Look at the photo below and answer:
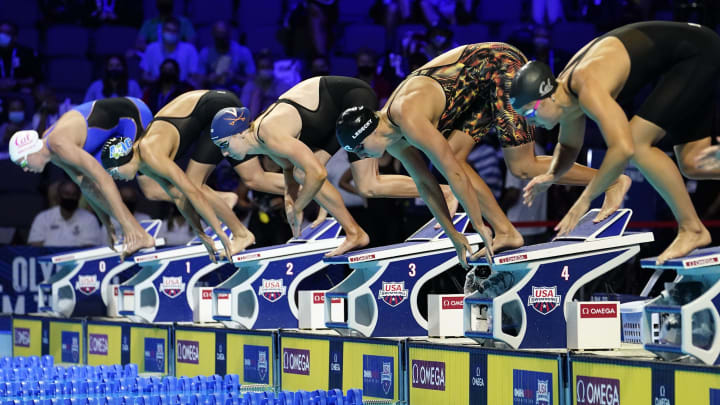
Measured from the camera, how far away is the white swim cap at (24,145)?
7.69m

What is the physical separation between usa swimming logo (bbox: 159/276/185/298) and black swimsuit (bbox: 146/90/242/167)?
3.18 feet

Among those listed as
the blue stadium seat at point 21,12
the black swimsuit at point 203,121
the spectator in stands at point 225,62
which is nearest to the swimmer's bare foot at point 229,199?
the black swimsuit at point 203,121

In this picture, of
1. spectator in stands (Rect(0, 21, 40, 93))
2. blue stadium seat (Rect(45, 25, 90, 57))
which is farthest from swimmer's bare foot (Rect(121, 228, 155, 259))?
blue stadium seat (Rect(45, 25, 90, 57))

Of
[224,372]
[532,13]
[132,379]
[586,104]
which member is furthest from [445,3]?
[586,104]

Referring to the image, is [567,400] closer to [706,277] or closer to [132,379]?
[706,277]

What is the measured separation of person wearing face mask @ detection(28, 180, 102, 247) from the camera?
375 inches

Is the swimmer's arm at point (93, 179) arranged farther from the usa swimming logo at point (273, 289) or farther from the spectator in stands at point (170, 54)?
the spectator in stands at point (170, 54)

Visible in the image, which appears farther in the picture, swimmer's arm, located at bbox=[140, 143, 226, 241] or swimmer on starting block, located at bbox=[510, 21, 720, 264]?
swimmer's arm, located at bbox=[140, 143, 226, 241]

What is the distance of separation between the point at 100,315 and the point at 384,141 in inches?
174

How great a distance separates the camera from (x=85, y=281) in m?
8.51

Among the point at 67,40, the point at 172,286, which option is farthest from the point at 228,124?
the point at 67,40

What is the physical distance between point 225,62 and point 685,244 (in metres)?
7.33

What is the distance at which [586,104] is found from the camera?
405 centimetres

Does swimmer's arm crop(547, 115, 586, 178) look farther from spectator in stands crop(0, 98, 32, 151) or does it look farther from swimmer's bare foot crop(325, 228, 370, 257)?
spectator in stands crop(0, 98, 32, 151)
